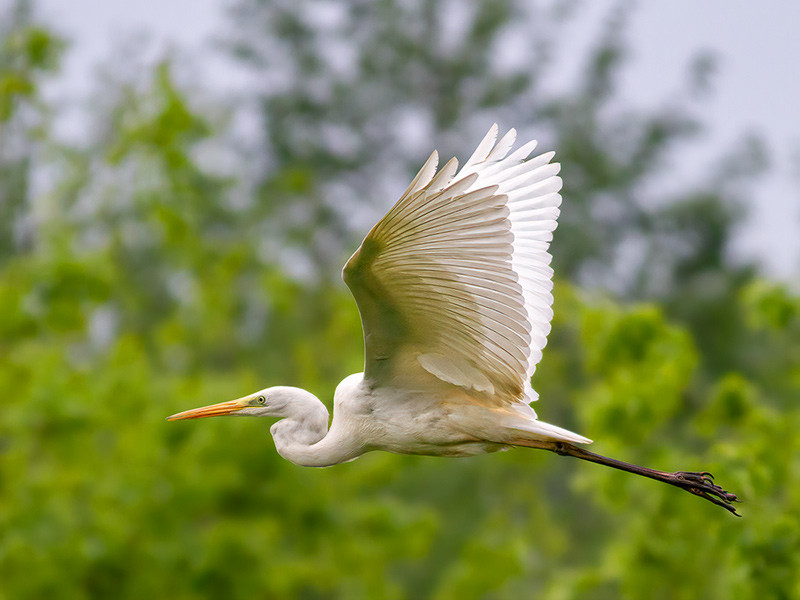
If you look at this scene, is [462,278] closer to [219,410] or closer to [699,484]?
[219,410]

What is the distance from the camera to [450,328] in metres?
3.77

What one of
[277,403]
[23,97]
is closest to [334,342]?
[23,97]

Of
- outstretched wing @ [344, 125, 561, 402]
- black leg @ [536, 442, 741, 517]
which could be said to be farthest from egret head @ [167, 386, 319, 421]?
black leg @ [536, 442, 741, 517]

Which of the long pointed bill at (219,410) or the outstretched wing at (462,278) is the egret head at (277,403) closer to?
the long pointed bill at (219,410)

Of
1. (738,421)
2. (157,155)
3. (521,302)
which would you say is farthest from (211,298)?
(521,302)

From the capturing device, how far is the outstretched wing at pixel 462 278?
3309 millimetres

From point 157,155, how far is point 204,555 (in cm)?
477

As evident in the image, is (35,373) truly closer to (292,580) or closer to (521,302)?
(292,580)

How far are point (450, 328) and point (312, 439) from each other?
2.65 ft

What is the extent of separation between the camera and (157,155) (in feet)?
43.4

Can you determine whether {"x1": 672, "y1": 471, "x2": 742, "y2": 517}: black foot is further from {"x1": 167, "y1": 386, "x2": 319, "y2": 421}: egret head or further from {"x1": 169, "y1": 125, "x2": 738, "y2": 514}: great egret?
{"x1": 167, "y1": 386, "x2": 319, "y2": 421}: egret head

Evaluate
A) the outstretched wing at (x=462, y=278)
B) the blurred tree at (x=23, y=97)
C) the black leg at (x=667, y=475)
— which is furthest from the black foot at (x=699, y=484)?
the blurred tree at (x=23, y=97)

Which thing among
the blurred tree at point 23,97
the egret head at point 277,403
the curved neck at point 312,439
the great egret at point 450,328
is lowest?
the curved neck at point 312,439

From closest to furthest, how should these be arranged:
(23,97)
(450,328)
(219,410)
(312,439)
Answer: (450,328) → (312,439) → (219,410) → (23,97)
